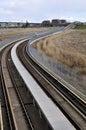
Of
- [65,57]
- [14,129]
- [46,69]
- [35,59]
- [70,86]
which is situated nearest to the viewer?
[14,129]

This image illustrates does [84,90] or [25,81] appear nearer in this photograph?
[84,90]

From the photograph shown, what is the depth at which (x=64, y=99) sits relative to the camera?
26.2 meters

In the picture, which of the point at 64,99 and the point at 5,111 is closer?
the point at 5,111

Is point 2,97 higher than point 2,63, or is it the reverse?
point 2,97

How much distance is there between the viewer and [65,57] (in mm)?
45500

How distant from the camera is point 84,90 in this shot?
2778 centimetres

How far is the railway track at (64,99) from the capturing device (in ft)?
70.4

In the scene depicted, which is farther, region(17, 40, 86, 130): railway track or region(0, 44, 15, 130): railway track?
region(17, 40, 86, 130): railway track

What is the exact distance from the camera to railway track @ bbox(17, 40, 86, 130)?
21.5 meters

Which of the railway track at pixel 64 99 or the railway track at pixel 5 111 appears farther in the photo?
the railway track at pixel 64 99

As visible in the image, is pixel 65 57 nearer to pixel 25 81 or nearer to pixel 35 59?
pixel 35 59

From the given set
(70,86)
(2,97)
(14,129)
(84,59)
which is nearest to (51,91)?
(70,86)

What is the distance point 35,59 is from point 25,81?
17167mm

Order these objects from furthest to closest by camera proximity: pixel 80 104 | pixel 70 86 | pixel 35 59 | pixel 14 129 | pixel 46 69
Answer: pixel 35 59 → pixel 46 69 → pixel 70 86 → pixel 80 104 → pixel 14 129
